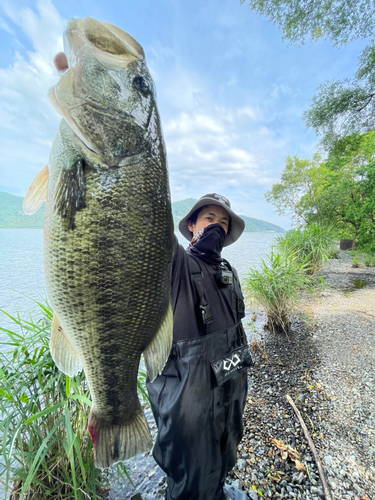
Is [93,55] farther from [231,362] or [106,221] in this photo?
[231,362]

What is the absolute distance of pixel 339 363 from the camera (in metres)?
4.36

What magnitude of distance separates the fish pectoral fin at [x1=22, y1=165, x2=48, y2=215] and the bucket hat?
4.64 feet

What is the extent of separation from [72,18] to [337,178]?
16657 millimetres

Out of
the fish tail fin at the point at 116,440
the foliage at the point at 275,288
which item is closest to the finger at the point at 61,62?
the fish tail fin at the point at 116,440

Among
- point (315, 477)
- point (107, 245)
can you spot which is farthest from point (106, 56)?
point (315, 477)

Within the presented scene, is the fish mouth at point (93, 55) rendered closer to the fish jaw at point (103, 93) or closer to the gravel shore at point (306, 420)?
the fish jaw at point (103, 93)

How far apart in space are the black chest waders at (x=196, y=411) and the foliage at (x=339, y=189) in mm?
11517

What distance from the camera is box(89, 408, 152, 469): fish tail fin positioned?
113 cm

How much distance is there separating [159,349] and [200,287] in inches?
23.8

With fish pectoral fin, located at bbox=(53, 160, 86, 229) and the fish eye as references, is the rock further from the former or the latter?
the fish eye

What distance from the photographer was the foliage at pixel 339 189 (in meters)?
10.8

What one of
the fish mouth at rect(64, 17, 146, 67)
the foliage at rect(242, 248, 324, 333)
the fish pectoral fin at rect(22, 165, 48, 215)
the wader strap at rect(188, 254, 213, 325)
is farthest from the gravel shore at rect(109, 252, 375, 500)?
the fish mouth at rect(64, 17, 146, 67)

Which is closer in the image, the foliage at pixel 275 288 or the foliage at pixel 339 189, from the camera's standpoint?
the foliage at pixel 275 288

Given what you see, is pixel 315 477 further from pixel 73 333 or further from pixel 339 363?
pixel 73 333
